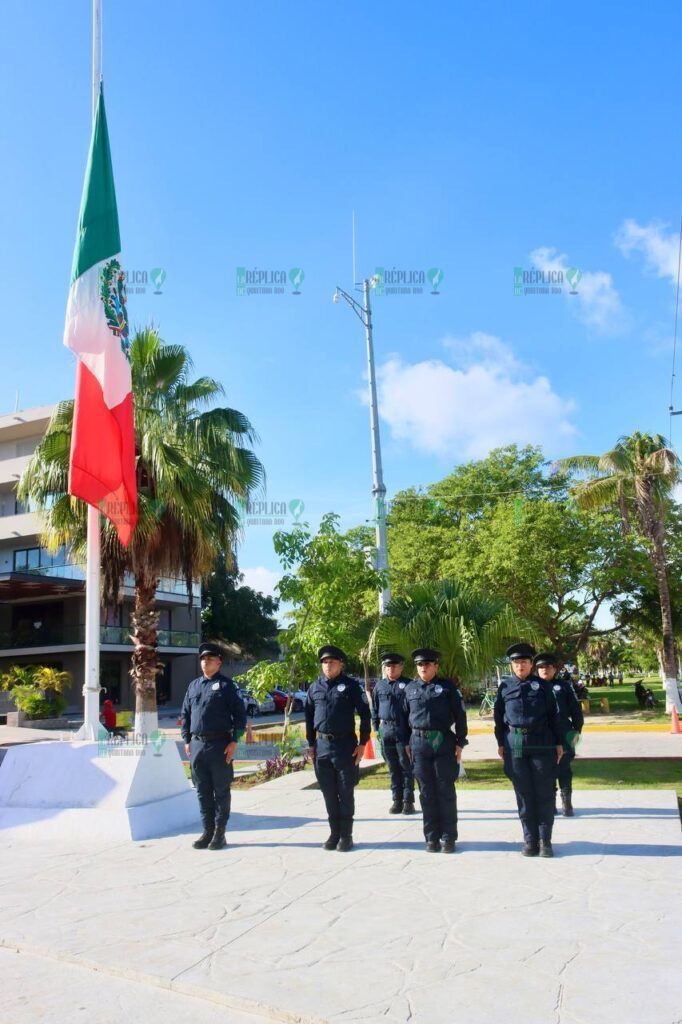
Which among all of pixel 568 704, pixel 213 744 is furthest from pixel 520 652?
pixel 213 744

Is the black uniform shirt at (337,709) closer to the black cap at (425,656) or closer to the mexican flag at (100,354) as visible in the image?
the black cap at (425,656)

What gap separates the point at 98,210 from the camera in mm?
9984

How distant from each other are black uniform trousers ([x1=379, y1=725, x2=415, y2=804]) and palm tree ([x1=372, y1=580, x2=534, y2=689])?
2.47 meters

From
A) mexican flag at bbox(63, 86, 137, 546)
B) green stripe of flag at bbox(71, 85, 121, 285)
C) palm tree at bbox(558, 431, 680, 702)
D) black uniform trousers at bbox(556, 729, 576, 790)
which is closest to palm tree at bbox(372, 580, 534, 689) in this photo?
black uniform trousers at bbox(556, 729, 576, 790)

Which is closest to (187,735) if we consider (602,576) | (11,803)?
(11,803)

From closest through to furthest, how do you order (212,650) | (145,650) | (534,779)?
(534,779) < (212,650) < (145,650)

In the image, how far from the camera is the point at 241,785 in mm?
13047

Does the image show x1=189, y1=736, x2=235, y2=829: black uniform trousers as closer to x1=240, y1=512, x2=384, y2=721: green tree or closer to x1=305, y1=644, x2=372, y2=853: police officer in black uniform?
x1=305, y1=644, x2=372, y2=853: police officer in black uniform

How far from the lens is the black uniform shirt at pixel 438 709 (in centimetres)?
744

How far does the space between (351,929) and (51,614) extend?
37.3 metres

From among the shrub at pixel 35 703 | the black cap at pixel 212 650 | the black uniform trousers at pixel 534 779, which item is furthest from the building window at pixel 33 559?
the black uniform trousers at pixel 534 779

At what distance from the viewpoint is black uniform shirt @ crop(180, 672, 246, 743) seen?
310 inches

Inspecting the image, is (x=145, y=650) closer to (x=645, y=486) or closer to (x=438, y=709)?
(x=438, y=709)

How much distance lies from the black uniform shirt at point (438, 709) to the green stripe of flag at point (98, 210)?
627 cm
